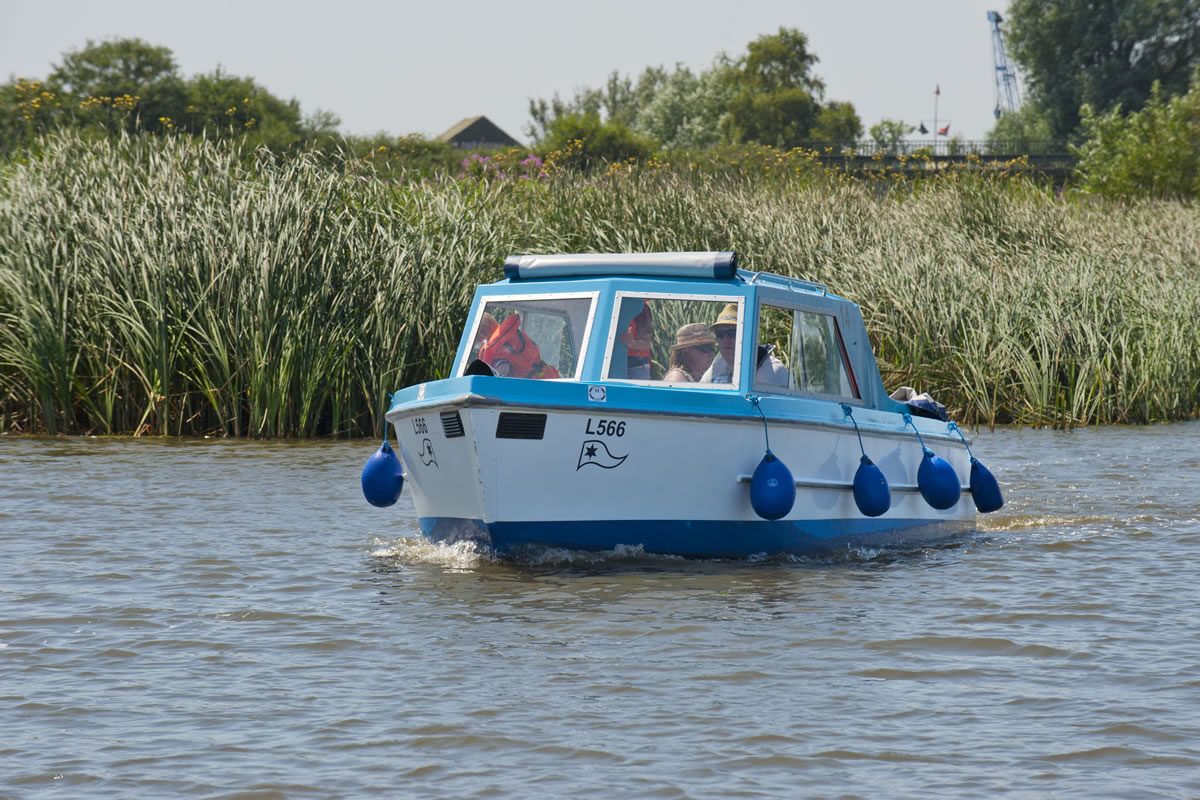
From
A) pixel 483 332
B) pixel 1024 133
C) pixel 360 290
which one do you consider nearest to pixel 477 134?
pixel 1024 133

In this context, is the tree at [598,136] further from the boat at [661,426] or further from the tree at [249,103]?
the boat at [661,426]

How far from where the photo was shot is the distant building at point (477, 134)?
427ft

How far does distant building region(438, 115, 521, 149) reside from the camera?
130 m

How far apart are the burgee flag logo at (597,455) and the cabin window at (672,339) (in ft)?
2.95

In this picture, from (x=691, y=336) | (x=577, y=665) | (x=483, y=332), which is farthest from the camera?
(x=483, y=332)

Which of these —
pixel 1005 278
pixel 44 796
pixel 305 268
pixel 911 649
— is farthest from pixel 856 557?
pixel 1005 278

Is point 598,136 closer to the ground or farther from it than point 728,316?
farther from it

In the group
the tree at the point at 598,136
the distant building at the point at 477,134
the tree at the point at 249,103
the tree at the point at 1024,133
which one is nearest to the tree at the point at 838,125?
the tree at the point at 1024,133

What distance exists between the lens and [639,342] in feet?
31.8

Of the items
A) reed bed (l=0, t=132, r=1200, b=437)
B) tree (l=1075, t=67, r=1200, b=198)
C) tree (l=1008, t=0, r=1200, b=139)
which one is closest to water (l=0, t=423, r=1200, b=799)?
reed bed (l=0, t=132, r=1200, b=437)

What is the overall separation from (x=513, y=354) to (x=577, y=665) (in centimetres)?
361

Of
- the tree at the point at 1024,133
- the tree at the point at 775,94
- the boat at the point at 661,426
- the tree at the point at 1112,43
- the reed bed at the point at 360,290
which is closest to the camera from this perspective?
the boat at the point at 661,426

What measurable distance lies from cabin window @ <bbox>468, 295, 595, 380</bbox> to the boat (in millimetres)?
12

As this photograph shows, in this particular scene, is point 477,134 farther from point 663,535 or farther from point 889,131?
point 663,535
